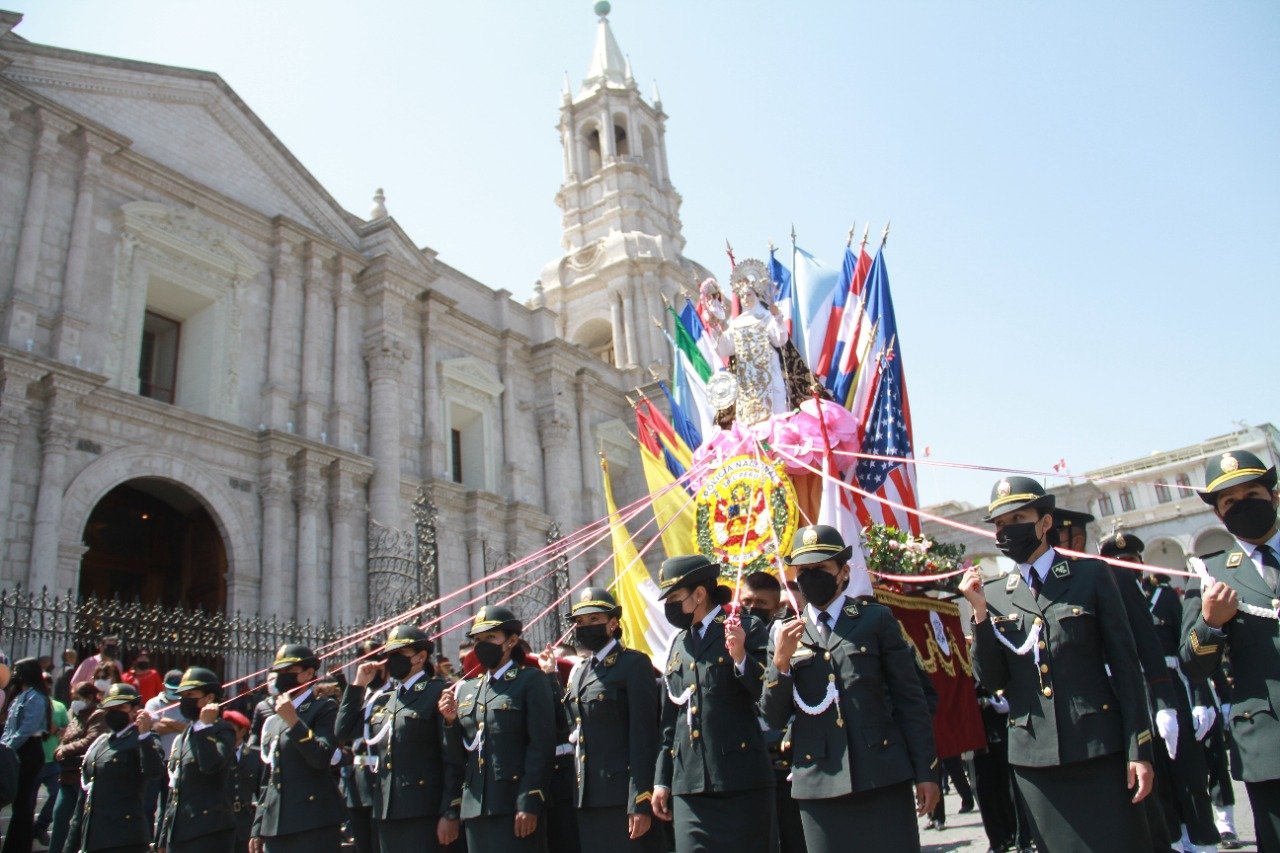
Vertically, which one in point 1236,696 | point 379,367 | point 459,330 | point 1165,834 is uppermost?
point 459,330

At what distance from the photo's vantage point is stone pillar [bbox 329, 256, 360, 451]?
1838 centimetres

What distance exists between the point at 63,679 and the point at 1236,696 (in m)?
11.6

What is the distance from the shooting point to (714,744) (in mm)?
4805

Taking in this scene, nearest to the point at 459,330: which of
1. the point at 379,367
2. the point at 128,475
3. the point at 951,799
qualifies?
the point at 379,367

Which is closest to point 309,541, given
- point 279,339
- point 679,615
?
point 279,339

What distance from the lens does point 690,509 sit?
1175 centimetres

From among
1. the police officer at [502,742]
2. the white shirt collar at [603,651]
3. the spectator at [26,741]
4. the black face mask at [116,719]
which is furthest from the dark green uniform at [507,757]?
the spectator at [26,741]

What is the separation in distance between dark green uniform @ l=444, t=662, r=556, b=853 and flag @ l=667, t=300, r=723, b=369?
21.5 feet

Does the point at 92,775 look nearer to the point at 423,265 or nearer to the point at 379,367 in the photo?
the point at 379,367

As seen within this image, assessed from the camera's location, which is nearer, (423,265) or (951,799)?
(951,799)

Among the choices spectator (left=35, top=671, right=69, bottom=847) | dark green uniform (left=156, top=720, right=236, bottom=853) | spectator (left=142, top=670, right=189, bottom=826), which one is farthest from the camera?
spectator (left=35, top=671, right=69, bottom=847)

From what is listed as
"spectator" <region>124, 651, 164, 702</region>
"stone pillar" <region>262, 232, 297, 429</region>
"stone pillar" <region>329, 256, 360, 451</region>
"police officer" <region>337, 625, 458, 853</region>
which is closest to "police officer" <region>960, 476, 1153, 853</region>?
"police officer" <region>337, 625, 458, 853</region>

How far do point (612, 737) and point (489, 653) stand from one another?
3.42ft

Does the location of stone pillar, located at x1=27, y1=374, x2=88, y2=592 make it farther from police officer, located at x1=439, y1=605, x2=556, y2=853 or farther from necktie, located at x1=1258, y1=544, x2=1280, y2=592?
necktie, located at x1=1258, y1=544, x2=1280, y2=592
